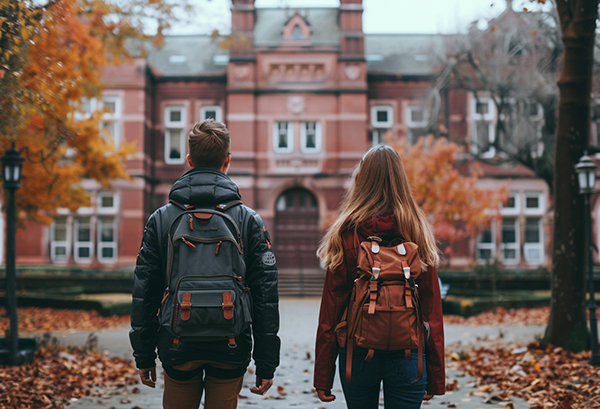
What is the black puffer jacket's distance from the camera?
99.2 inches

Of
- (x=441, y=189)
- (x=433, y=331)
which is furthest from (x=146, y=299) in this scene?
(x=441, y=189)

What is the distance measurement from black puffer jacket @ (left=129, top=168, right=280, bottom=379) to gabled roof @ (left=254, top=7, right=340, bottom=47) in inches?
922

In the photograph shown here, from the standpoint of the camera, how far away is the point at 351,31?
25062 millimetres

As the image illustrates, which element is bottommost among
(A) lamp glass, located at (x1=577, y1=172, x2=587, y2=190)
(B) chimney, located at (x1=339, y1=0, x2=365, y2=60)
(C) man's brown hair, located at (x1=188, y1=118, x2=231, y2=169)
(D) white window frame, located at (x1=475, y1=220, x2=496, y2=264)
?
(D) white window frame, located at (x1=475, y1=220, x2=496, y2=264)

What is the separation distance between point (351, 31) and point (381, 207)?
934 inches

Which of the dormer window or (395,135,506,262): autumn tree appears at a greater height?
the dormer window

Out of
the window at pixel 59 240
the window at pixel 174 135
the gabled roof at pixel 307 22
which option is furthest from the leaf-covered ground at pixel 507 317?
the window at pixel 59 240

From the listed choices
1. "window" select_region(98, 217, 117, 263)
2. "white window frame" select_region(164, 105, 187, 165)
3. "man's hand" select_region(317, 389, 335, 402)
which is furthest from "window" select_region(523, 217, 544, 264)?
"man's hand" select_region(317, 389, 335, 402)

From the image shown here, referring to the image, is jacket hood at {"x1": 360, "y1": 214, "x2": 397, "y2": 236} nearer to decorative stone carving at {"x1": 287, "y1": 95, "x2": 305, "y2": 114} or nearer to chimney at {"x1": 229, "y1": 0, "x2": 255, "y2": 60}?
decorative stone carving at {"x1": 287, "y1": 95, "x2": 305, "y2": 114}

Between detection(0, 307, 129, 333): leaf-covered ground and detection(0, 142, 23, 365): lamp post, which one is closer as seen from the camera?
detection(0, 142, 23, 365): lamp post

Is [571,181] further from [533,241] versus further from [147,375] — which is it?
[533,241]

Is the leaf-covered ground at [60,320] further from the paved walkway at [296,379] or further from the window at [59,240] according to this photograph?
the window at [59,240]

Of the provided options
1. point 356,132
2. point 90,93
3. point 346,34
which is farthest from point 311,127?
point 90,93

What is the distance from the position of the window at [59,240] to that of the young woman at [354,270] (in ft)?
79.4
